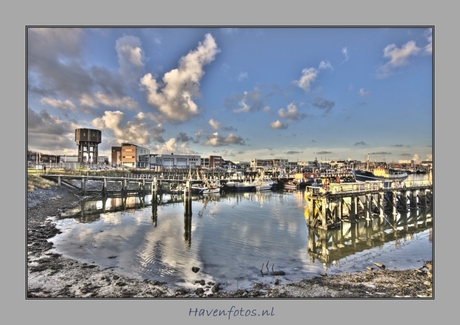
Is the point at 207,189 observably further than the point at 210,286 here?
Yes

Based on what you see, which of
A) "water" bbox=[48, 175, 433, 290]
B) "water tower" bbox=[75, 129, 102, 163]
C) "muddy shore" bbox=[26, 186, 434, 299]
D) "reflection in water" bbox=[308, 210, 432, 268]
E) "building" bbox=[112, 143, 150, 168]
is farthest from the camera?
"building" bbox=[112, 143, 150, 168]

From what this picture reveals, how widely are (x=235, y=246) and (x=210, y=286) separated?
3.55m

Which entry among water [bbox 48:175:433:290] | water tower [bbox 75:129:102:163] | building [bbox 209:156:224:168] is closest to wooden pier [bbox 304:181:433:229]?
water [bbox 48:175:433:290]

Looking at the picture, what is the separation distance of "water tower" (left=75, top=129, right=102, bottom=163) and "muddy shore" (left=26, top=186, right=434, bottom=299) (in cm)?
841

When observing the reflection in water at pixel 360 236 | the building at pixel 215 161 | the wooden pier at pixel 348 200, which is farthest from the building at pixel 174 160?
the reflection in water at pixel 360 236

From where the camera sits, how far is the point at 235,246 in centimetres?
1064

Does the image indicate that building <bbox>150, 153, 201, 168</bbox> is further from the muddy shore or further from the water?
the muddy shore

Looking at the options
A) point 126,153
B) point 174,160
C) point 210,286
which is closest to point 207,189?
point 126,153

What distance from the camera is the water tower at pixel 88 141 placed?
14794 mm

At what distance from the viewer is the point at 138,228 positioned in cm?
1364

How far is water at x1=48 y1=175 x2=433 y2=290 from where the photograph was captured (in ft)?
26.6

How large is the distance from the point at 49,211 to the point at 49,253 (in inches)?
333

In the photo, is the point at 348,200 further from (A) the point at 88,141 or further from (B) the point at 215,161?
(B) the point at 215,161
